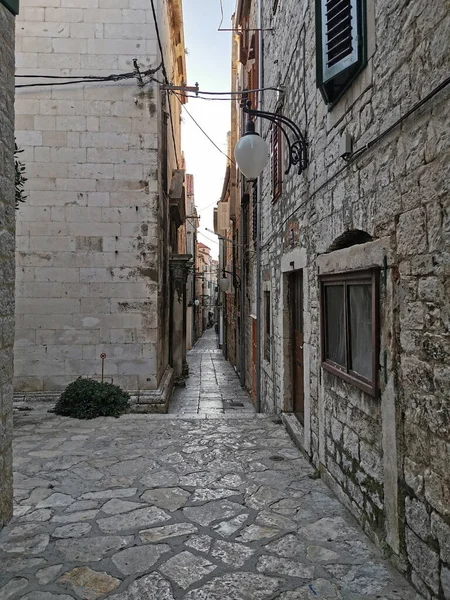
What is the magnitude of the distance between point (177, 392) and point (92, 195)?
557cm

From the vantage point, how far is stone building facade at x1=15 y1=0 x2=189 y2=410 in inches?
280

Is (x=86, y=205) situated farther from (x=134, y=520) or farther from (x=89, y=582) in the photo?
(x=89, y=582)

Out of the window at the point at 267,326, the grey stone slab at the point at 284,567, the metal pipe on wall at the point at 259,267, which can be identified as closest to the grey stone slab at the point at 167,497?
the grey stone slab at the point at 284,567

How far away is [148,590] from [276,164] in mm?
5646

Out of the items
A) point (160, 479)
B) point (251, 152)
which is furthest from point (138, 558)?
point (251, 152)

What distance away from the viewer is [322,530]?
2.83 metres

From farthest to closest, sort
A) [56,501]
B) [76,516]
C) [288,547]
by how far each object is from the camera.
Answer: [56,501], [76,516], [288,547]

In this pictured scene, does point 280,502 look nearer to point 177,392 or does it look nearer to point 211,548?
point 211,548

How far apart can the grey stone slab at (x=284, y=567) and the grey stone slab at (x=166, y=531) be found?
56 centimetres

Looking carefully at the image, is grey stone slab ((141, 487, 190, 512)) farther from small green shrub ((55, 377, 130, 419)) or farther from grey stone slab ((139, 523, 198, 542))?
small green shrub ((55, 377, 130, 419))

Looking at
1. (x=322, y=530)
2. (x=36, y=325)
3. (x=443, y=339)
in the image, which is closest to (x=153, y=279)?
(x=36, y=325)

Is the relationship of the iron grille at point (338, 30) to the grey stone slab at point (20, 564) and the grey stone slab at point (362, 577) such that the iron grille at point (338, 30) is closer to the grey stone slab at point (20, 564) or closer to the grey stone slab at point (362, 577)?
the grey stone slab at point (362, 577)

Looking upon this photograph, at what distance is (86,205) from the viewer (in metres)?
7.18

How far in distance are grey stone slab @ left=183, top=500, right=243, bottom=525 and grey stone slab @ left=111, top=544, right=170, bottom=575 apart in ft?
1.33
